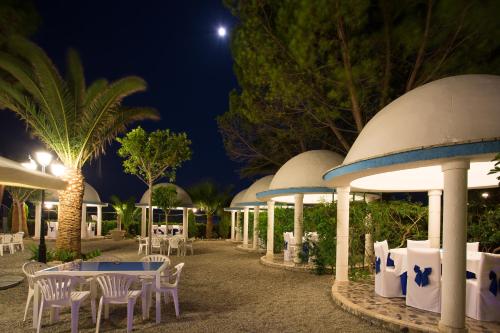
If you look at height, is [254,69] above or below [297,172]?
above

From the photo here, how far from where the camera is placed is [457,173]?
571cm

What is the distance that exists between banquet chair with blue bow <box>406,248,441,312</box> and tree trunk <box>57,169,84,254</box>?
10.0 meters

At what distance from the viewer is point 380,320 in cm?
649

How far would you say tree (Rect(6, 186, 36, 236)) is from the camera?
26.4m

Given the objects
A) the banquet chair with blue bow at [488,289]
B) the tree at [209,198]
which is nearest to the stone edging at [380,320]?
the banquet chair with blue bow at [488,289]

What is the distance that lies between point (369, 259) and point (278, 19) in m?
7.94

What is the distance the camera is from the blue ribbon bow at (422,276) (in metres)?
6.91

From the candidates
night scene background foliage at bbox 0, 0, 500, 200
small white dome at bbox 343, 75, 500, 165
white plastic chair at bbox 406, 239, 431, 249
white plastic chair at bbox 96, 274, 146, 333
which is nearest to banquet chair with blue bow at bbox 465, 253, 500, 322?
small white dome at bbox 343, 75, 500, 165

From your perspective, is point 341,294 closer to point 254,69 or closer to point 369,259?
point 369,259

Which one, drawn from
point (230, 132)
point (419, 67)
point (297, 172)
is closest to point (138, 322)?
point (297, 172)

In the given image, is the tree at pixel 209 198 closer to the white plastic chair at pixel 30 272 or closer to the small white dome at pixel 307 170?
the small white dome at pixel 307 170

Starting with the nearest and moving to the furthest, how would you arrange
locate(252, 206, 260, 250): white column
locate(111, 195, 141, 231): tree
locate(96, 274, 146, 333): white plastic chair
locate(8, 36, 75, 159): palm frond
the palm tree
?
locate(96, 274, 146, 333): white plastic chair → locate(8, 36, 75, 159): palm frond → the palm tree → locate(252, 206, 260, 250): white column → locate(111, 195, 141, 231): tree

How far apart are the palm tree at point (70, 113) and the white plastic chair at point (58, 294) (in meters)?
7.72

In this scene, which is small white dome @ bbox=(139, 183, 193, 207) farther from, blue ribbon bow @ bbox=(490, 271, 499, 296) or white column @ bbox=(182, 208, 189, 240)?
blue ribbon bow @ bbox=(490, 271, 499, 296)
